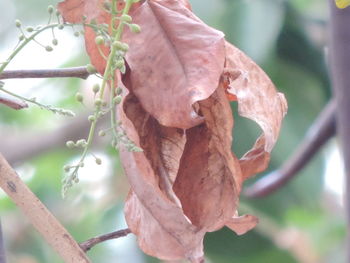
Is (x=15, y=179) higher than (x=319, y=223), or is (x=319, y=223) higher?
(x=15, y=179)

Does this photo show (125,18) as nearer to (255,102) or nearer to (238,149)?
(255,102)

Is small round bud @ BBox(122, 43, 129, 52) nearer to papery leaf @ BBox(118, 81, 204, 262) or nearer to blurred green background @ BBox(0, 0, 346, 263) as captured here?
papery leaf @ BBox(118, 81, 204, 262)

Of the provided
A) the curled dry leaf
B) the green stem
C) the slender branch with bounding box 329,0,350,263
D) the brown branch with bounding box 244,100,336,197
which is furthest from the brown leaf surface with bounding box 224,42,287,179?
the brown branch with bounding box 244,100,336,197

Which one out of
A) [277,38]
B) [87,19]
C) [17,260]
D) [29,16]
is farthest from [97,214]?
[87,19]

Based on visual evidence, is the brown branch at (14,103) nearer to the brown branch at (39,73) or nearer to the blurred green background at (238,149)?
the brown branch at (39,73)

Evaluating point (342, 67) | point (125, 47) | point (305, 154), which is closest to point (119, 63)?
point (125, 47)

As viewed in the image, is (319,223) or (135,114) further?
(319,223)

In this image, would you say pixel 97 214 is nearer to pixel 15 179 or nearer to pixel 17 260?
pixel 17 260
